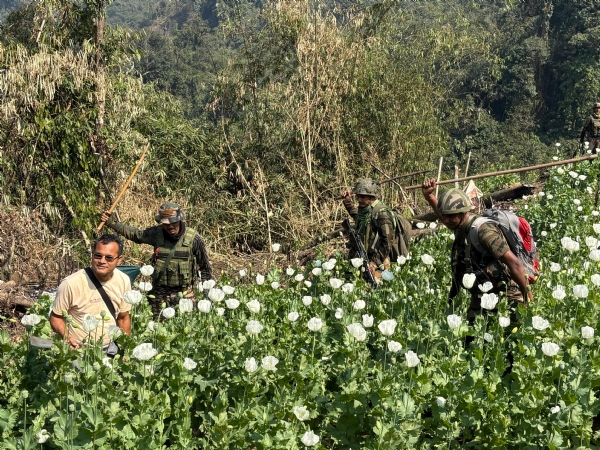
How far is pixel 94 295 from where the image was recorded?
4121 mm

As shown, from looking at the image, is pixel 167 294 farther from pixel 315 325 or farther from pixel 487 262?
A: pixel 487 262

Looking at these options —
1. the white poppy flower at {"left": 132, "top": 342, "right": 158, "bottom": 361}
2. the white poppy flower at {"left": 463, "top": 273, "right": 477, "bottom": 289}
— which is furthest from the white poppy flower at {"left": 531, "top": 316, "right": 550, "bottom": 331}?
the white poppy flower at {"left": 132, "top": 342, "right": 158, "bottom": 361}

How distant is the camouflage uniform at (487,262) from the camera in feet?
14.5

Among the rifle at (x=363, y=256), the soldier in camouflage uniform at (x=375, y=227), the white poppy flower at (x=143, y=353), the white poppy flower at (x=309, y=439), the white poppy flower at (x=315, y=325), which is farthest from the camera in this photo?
the soldier in camouflage uniform at (x=375, y=227)

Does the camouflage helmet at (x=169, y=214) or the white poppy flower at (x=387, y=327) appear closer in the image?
the white poppy flower at (x=387, y=327)

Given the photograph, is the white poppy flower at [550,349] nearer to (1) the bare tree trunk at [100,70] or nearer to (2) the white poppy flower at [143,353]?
(2) the white poppy flower at [143,353]

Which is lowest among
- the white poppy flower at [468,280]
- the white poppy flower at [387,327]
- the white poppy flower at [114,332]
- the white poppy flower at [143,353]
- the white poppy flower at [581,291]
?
the white poppy flower at [468,280]

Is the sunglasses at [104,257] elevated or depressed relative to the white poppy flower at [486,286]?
elevated

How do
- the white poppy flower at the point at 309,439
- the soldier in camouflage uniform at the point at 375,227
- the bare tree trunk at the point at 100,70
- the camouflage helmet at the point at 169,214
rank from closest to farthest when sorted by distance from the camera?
the white poppy flower at the point at 309,439 → the camouflage helmet at the point at 169,214 → the soldier in camouflage uniform at the point at 375,227 → the bare tree trunk at the point at 100,70

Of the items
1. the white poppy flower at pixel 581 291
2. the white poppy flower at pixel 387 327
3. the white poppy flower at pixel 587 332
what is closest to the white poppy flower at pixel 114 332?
the white poppy flower at pixel 387 327

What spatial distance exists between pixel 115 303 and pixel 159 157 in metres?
9.66

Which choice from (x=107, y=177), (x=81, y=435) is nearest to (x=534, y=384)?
(x=81, y=435)

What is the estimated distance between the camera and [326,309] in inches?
213

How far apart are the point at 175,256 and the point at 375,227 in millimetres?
2026
